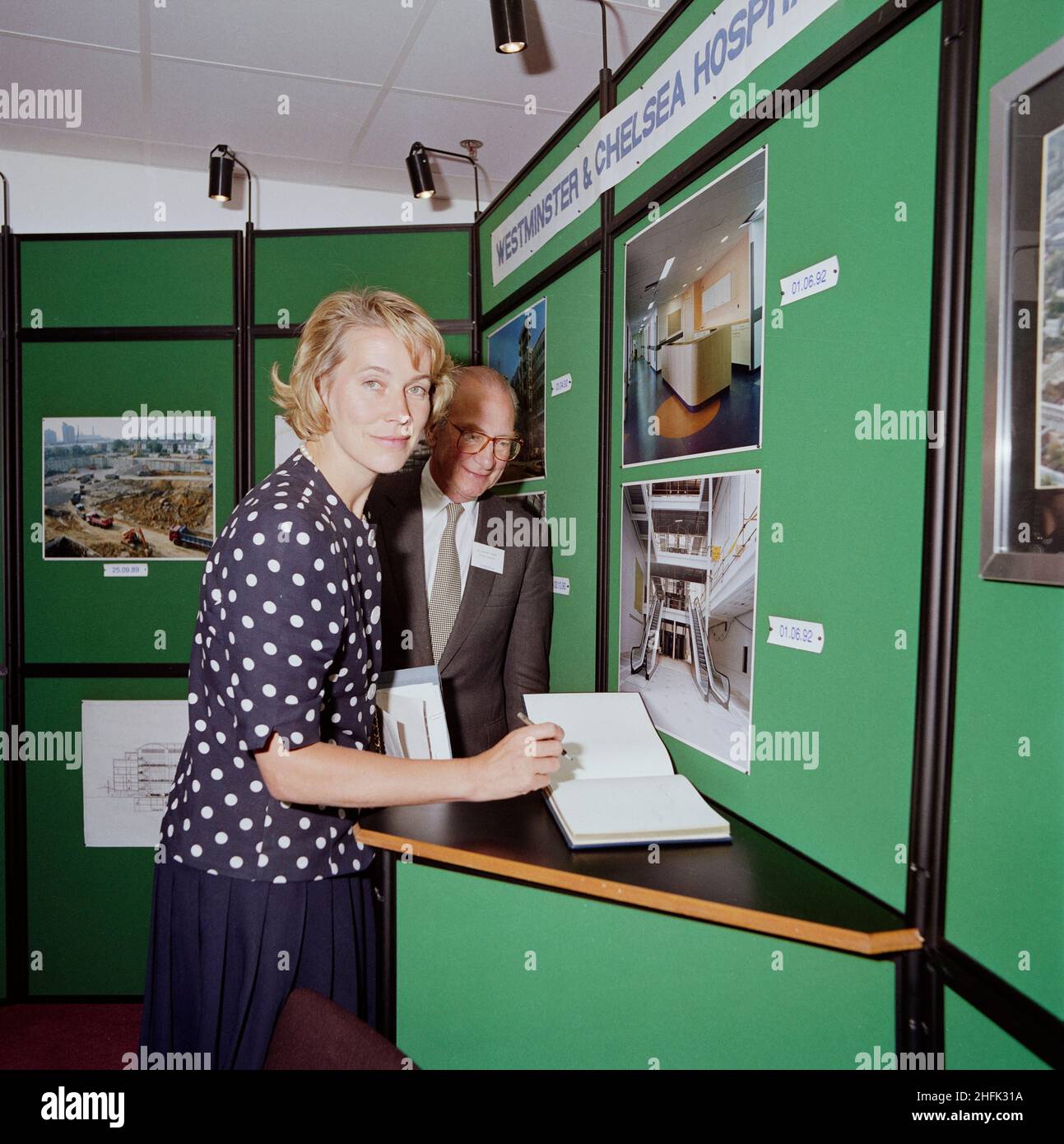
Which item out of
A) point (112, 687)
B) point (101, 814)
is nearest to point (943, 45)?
point (112, 687)

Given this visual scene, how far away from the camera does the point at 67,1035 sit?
2918mm

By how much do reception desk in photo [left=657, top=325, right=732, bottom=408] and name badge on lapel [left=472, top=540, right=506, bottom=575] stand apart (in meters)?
0.73

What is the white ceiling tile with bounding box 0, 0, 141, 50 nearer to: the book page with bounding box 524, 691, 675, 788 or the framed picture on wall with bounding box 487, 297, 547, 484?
the framed picture on wall with bounding box 487, 297, 547, 484

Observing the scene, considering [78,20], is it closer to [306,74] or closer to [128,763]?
[306,74]

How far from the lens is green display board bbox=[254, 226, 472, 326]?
9.82 feet

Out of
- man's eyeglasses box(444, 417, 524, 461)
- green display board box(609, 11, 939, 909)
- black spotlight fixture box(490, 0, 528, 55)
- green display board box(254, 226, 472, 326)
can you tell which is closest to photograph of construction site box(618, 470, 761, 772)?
green display board box(609, 11, 939, 909)

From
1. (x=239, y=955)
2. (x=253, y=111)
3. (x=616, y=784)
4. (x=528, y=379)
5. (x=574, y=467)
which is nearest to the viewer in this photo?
(x=239, y=955)

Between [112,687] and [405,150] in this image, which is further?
[405,150]

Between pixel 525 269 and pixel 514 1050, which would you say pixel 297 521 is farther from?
pixel 525 269

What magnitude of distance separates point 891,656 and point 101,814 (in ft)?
9.49

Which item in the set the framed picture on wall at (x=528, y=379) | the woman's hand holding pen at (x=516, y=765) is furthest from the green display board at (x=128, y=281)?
the woman's hand holding pen at (x=516, y=765)

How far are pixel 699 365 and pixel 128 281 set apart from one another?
2.36m

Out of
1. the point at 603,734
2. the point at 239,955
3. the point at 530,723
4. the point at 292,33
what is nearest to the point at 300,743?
the point at 239,955

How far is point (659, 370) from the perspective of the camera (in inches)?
70.6
